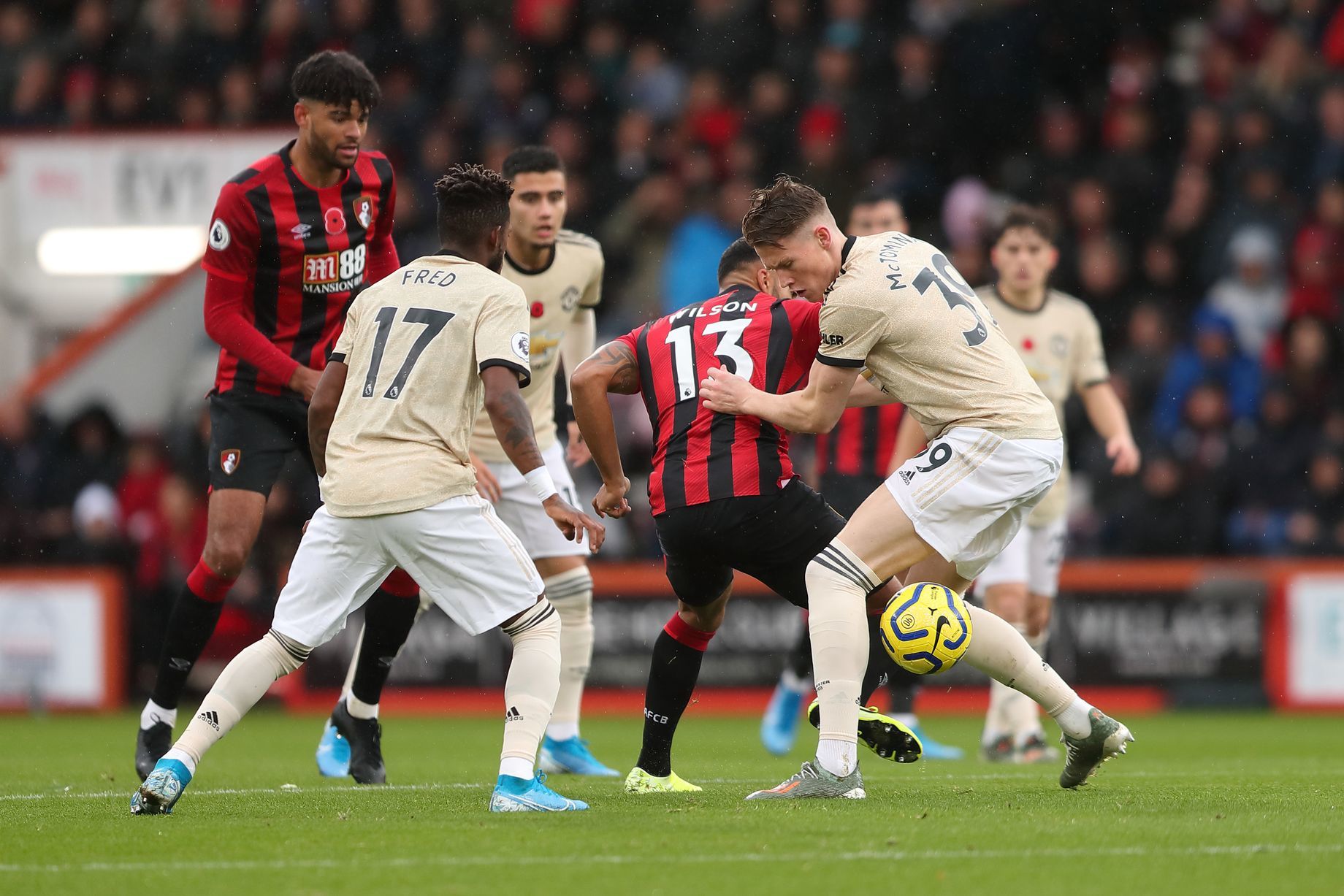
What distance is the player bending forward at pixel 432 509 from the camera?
6141 mm

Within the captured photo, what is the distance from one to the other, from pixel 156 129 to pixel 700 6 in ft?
18.5

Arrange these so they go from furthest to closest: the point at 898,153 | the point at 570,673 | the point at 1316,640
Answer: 1. the point at 898,153
2. the point at 1316,640
3. the point at 570,673

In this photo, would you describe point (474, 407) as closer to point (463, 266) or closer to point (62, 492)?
point (463, 266)

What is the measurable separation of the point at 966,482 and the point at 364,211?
3062 millimetres

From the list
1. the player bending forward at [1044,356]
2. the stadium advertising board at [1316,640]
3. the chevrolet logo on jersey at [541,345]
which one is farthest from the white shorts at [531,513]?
the stadium advertising board at [1316,640]

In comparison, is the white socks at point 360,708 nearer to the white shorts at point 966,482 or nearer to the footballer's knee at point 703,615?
the footballer's knee at point 703,615

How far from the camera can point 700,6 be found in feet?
59.5

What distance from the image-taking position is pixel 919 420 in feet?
22.3

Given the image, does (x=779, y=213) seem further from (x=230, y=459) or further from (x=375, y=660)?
(x=375, y=660)

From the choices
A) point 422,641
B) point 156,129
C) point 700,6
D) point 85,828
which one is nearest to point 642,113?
point 700,6

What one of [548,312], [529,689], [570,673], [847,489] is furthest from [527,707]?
[847,489]

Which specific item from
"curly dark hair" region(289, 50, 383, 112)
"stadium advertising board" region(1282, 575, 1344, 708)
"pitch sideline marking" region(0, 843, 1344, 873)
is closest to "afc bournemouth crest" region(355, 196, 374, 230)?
"curly dark hair" region(289, 50, 383, 112)

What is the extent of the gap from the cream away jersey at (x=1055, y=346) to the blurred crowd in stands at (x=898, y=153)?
4.59 metres

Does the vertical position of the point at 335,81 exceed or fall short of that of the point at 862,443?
it exceeds it
